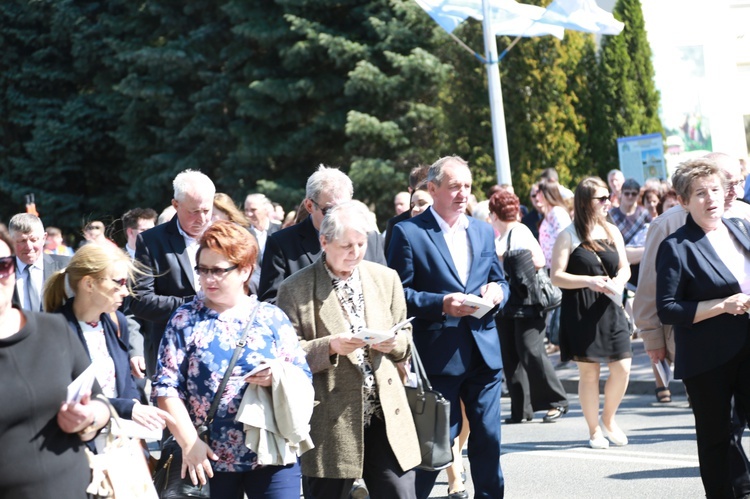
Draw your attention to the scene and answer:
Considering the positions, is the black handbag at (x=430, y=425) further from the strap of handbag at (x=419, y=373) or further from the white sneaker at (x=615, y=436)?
the white sneaker at (x=615, y=436)

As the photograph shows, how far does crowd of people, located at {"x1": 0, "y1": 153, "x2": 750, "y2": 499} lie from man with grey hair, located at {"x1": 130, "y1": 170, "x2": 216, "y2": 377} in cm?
1

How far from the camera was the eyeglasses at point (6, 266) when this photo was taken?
3811mm

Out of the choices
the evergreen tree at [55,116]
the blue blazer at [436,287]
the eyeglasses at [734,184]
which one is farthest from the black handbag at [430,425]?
the evergreen tree at [55,116]

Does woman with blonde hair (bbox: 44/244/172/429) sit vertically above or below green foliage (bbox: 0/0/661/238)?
below

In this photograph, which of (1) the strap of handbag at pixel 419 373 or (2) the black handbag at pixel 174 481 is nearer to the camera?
(2) the black handbag at pixel 174 481

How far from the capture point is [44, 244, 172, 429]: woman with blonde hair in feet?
18.3

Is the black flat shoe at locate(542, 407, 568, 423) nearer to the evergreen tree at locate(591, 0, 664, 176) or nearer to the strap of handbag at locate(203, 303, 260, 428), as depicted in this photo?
the strap of handbag at locate(203, 303, 260, 428)

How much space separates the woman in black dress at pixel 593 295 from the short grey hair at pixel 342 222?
156 inches

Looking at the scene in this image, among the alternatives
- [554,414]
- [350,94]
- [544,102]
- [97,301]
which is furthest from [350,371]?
[350,94]

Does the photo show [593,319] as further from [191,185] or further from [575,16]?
[575,16]

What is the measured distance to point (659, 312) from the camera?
655cm

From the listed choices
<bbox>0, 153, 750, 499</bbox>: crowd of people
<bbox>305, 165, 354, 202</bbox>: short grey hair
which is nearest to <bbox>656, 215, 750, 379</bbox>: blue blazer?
<bbox>0, 153, 750, 499</bbox>: crowd of people

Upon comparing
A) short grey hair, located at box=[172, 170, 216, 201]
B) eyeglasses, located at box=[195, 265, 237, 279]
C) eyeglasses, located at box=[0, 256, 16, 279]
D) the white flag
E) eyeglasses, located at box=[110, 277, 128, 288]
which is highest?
the white flag

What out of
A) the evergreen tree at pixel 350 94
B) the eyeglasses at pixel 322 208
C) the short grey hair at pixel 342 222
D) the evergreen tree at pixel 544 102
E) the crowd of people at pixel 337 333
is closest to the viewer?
the crowd of people at pixel 337 333
